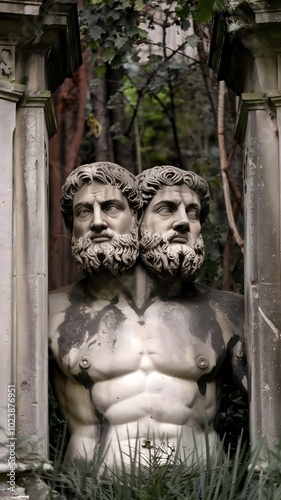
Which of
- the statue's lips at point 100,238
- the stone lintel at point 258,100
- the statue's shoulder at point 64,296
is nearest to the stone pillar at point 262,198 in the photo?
the stone lintel at point 258,100

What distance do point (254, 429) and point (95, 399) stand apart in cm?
92

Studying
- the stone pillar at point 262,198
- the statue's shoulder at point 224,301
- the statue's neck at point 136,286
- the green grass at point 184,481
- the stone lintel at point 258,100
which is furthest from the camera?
the statue's shoulder at point 224,301

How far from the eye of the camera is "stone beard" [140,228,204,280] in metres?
9.71

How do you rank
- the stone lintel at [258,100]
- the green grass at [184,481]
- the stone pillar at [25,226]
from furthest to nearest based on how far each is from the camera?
the stone lintel at [258,100] < the stone pillar at [25,226] < the green grass at [184,481]

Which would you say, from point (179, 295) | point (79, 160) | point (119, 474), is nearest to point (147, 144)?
point (79, 160)

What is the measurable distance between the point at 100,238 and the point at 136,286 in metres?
0.39

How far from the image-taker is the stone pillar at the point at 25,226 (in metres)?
9.16

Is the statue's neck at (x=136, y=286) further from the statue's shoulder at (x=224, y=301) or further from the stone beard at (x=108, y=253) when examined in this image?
the statue's shoulder at (x=224, y=301)

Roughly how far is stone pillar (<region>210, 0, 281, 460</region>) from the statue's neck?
46 centimetres

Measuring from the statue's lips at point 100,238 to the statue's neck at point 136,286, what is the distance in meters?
0.23

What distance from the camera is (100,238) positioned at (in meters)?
9.70

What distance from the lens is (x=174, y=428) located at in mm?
9492

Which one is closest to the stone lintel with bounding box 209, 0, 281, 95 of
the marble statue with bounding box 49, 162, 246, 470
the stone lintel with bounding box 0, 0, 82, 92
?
the marble statue with bounding box 49, 162, 246, 470

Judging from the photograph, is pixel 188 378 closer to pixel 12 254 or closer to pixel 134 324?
pixel 134 324
